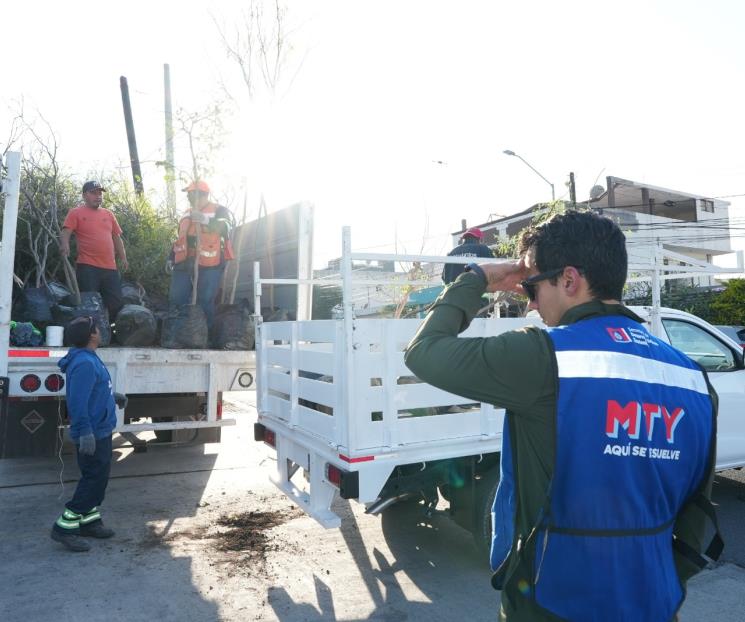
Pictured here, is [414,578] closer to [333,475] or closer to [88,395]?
[333,475]

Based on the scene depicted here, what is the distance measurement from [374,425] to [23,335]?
10.0ft

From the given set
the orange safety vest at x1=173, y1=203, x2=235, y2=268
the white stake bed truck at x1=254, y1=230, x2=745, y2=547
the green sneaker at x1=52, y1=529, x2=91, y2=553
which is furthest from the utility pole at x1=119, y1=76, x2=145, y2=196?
the white stake bed truck at x1=254, y1=230, x2=745, y2=547

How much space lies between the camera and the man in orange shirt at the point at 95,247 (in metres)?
5.89

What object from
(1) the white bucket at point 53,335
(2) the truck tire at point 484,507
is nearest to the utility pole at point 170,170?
(1) the white bucket at point 53,335

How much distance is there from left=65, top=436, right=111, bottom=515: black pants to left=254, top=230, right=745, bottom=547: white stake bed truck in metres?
1.18

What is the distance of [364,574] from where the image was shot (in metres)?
3.87

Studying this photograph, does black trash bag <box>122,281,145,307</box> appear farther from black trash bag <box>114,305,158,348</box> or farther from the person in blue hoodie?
the person in blue hoodie

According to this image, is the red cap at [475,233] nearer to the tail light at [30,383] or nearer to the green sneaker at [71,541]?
the tail light at [30,383]

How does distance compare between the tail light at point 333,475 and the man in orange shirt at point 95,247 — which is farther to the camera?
the man in orange shirt at point 95,247

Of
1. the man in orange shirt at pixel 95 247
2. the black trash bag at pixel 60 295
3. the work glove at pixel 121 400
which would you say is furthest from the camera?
the man in orange shirt at pixel 95 247

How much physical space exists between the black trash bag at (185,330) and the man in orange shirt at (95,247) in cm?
89

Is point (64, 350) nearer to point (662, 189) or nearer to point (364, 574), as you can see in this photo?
point (364, 574)

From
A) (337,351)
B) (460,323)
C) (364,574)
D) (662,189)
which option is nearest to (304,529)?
(364,574)

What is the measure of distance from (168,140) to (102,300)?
86.4 inches
